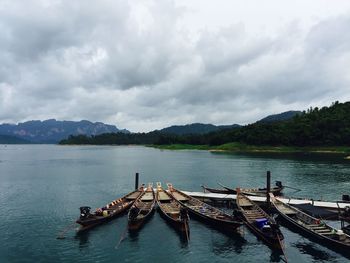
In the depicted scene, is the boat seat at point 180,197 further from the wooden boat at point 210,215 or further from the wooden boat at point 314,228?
the wooden boat at point 314,228

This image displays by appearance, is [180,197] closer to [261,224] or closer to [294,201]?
[294,201]

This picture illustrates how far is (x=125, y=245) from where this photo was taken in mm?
40625

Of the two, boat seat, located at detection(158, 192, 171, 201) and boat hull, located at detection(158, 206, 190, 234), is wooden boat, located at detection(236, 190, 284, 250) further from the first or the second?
boat seat, located at detection(158, 192, 171, 201)

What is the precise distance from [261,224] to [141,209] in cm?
1883

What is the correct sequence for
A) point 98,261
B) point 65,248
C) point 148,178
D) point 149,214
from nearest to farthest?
point 98,261 → point 65,248 → point 149,214 → point 148,178

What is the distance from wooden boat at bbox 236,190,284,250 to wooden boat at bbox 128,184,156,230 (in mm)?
14381

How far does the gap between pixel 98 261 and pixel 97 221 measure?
1138 centimetres

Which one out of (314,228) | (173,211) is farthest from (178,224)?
(314,228)

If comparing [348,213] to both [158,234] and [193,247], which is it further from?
[158,234]

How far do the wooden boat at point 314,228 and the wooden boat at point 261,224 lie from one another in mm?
3565

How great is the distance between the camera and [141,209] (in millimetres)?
52188

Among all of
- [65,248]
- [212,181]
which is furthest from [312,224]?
[212,181]

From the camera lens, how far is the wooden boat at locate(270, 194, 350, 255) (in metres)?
37.9

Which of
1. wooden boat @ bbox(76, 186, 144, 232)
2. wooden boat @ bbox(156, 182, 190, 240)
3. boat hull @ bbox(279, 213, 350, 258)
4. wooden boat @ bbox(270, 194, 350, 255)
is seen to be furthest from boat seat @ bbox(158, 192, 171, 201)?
boat hull @ bbox(279, 213, 350, 258)
